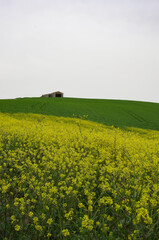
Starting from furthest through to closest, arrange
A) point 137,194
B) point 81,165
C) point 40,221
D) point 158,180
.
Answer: point 81,165, point 158,180, point 137,194, point 40,221

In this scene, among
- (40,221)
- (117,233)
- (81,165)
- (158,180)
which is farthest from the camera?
(81,165)

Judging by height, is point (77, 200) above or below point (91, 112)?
below

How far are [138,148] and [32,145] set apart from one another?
452 centimetres

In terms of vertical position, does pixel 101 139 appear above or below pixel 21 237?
above

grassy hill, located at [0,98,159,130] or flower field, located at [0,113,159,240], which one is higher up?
grassy hill, located at [0,98,159,130]

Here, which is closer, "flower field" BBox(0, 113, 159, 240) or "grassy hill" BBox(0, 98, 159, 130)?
"flower field" BBox(0, 113, 159, 240)

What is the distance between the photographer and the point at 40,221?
3.40 metres

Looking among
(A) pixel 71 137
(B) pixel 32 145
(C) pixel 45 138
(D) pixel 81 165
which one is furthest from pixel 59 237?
(A) pixel 71 137

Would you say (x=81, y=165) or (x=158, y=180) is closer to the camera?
(x=158, y=180)

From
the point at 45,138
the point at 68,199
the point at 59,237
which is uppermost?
the point at 45,138

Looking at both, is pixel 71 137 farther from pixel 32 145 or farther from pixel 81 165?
pixel 81 165

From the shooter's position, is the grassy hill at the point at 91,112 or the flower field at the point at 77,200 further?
the grassy hill at the point at 91,112

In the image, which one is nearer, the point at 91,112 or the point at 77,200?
the point at 77,200

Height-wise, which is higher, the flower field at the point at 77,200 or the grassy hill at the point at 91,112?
the grassy hill at the point at 91,112
